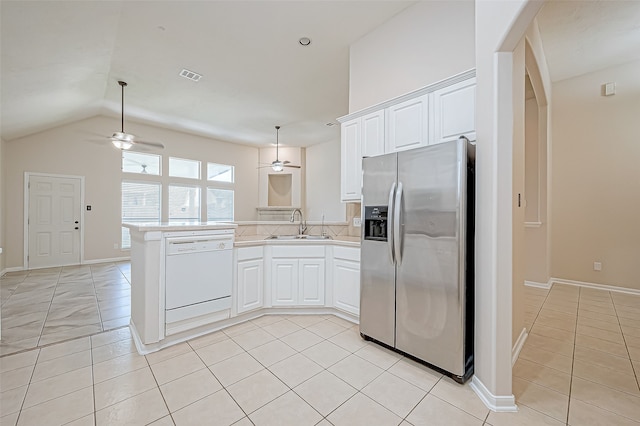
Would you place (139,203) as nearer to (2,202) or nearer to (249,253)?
(2,202)

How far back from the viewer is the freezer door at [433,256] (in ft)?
6.13

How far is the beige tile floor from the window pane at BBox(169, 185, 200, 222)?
494 cm

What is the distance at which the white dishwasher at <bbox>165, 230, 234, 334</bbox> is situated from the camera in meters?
2.42

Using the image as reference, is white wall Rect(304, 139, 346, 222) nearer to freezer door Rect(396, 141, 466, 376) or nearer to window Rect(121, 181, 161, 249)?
window Rect(121, 181, 161, 249)

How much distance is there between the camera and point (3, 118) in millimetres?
4168

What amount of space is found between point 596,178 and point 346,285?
4452mm

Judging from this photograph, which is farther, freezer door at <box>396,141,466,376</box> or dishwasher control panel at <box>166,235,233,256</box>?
dishwasher control panel at <box>166,235,233,256</box>

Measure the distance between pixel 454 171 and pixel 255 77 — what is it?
3575mm

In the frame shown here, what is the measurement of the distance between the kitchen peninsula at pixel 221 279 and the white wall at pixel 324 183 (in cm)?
436

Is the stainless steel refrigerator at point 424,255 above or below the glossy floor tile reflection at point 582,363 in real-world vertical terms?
above

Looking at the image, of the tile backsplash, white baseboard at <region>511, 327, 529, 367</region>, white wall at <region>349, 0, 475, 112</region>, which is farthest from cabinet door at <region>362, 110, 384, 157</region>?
white baseboard at <region>511, 327, 529, 367</region>

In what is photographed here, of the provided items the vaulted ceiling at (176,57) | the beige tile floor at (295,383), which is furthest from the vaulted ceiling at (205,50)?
the beige tile floor at (295,383)

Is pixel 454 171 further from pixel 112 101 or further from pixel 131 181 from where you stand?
pixel 131 181

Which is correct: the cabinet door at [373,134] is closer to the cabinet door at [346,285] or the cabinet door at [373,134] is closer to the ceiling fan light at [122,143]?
the cabinet door at [346,285]
